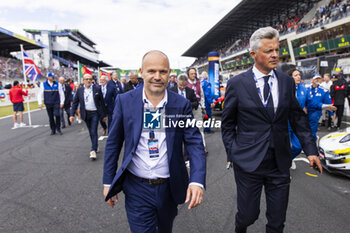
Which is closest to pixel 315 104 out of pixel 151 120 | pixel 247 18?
pixel 151 120

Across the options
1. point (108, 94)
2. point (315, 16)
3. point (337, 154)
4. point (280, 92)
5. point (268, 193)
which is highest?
Result: point (315, 16)

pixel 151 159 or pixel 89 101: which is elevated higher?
pixel 89 101

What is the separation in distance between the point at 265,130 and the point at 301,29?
3210 cm

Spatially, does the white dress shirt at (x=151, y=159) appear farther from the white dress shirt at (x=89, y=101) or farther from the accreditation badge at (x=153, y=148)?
the white dress shirt at (x=89, y=101)

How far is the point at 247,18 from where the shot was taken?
4166 centimetres

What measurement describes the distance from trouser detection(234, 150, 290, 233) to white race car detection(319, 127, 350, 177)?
2720mm

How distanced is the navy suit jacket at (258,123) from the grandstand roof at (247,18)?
1450 inches

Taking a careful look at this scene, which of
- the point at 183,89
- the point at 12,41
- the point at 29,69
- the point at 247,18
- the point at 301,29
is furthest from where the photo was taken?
the point at 247,18

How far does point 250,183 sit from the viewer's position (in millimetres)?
2064

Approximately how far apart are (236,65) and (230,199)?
4534 centimetres

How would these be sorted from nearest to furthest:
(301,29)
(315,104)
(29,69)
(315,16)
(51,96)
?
(315,104) → (51,96) → (29,69) → (301,29) → (315,16)

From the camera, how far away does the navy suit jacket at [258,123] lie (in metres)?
1.98

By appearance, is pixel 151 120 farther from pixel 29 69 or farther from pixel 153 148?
→ pixel 29 69

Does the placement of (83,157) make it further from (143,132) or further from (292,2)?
(292,2)
